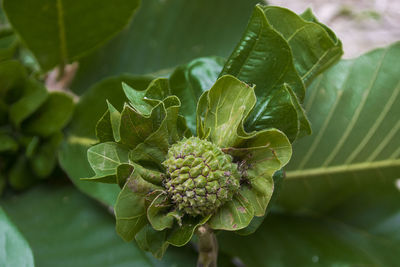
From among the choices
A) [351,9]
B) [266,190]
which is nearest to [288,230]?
[266,190]

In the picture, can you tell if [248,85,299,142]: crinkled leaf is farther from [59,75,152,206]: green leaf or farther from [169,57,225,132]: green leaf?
[59,75,152,206]: green leaf

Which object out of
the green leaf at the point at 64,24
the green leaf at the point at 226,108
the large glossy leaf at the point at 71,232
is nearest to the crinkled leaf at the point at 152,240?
the green leaf at the point at 226,108

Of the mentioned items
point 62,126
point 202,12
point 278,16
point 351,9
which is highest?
point 278,16

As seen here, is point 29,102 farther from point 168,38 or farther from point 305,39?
point 305,39

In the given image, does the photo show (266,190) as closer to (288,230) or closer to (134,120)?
(134,120)

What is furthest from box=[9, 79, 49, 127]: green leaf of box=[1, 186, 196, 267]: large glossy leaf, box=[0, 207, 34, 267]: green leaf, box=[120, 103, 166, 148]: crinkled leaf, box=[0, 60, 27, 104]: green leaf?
box=[120, 103, 166, 148]: crinkled leaf

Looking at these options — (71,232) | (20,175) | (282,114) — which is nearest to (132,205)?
(282,114)

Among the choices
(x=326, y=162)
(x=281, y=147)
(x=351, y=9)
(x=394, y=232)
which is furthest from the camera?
(x=351, y=9)
